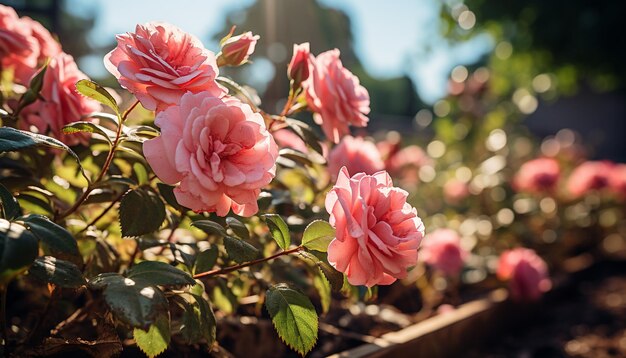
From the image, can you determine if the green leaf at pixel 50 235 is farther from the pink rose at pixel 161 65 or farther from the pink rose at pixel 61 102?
the pink rose at pixel 61 102

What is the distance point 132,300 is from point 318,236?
27 centimetres

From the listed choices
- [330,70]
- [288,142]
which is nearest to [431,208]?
[288,142]

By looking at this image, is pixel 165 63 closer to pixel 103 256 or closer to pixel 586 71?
pixel 103 256

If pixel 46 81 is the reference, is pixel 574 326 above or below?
above

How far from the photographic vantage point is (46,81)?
3.03ft

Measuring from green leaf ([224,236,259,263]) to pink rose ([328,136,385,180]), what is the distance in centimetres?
46

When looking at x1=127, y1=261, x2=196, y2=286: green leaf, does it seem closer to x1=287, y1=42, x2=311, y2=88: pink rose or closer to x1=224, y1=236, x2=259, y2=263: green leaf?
x1=224, y1=236, x2=259, y2=263: green leaf

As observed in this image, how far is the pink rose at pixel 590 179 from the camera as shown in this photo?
3141mm

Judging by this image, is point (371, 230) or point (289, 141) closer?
point (371, 230)

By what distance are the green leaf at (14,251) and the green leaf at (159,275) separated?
0.14 metres

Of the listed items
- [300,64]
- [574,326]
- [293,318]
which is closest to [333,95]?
[300,64]

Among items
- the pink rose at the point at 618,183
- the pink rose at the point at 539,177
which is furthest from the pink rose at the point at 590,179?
the pink rose at the point at 539,177

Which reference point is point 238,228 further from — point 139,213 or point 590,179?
point 590,179

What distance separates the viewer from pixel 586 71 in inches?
395
